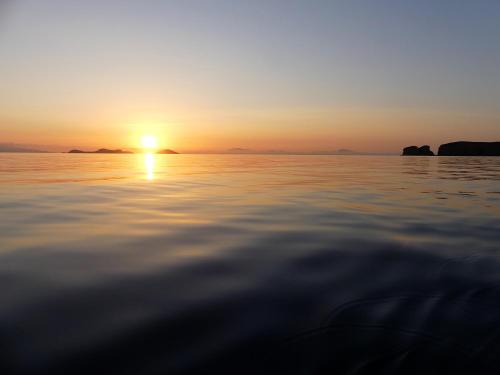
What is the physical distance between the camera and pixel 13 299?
3332mm

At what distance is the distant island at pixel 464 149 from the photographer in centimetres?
16823

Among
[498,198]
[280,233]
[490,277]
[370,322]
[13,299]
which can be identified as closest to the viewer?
[370,322]

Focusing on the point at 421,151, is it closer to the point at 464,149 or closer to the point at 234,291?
the point at 464,149

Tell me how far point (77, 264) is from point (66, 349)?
222 centimetres

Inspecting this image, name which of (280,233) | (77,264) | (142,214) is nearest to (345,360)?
(77,264)

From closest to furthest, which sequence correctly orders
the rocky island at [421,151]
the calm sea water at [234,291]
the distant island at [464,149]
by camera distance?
1. the calm sea water at [234,291]
2. the distant island at [464,149]
3. the rocky island at [421,151]

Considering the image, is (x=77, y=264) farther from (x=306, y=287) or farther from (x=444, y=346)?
(x=444, y=346)

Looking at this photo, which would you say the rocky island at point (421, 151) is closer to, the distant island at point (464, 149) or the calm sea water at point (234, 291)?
the distant island at point (464, 149)

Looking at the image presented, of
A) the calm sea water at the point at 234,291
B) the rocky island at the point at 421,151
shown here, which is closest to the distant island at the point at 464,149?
the rocky island at the point at 421,151

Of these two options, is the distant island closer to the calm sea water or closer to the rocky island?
the rocky island

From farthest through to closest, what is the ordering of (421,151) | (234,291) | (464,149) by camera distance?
(421,151) < (464,149) < (234,291)

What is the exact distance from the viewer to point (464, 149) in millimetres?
180375

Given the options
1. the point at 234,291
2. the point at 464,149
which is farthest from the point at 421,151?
the point at 234,291

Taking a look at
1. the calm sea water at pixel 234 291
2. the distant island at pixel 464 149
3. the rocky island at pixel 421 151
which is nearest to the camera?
the calm sea water at pixel 234 291
